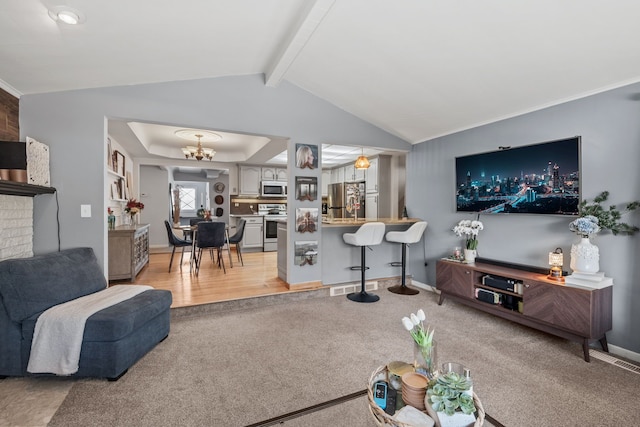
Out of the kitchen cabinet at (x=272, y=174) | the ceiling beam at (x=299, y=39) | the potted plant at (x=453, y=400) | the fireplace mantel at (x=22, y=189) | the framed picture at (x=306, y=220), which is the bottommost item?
the potted plant at (x=453, y=400)

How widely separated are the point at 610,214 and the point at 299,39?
122 inches

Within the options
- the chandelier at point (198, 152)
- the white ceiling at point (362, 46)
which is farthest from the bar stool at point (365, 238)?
the chandelier at point (198, 152)

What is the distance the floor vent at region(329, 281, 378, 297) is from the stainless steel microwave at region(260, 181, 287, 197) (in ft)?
13.6

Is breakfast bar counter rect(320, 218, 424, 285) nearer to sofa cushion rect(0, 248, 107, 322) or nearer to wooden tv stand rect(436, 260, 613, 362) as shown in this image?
wooden tv stand rect(436, 260, 613, 362)

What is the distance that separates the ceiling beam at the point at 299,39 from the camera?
2189 millimetres

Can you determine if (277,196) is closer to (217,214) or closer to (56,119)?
(217,214)

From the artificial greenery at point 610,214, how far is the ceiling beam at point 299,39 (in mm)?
2775

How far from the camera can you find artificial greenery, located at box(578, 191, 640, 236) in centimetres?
243

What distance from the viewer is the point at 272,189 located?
779 centimetres

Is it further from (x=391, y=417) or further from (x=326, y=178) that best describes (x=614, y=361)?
(x=326, y=178)

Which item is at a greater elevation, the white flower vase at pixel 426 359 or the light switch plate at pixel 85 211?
the light switch plate at pixel 85 211

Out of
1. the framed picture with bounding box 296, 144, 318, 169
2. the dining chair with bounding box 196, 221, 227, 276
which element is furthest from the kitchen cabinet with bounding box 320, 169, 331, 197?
the framed picture with bounding box 296, 144, 318, 169

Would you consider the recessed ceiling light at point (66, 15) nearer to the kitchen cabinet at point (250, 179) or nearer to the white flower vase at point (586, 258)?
the white flower vase at point (586, 258)

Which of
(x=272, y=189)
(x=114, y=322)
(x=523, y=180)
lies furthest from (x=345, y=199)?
(x=114, y=322)
